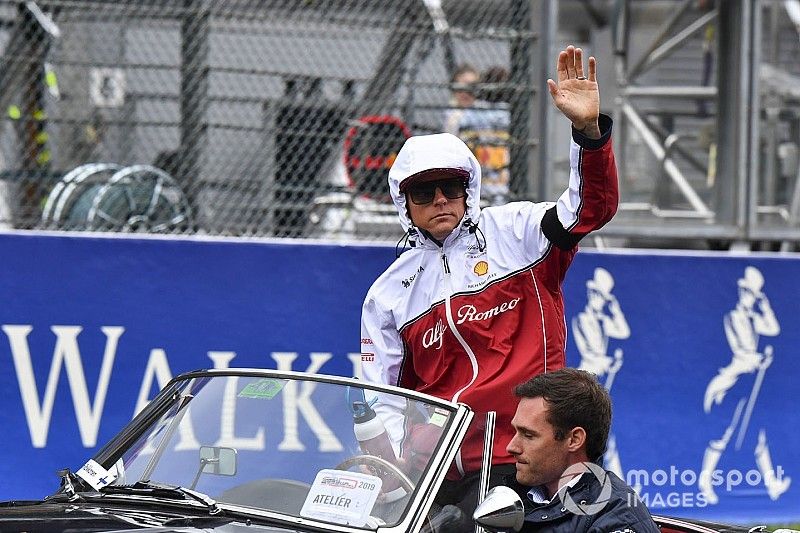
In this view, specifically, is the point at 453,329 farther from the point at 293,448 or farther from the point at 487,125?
the point at 487,125

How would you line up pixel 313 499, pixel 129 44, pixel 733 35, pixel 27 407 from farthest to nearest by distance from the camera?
pixel 733 35 → pixel 129 44 → pixel 27 407 → pixel 313 499

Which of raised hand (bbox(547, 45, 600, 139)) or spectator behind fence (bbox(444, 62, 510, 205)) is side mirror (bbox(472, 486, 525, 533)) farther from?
spectator behind fence (bbox(444, 62, 510, 205))

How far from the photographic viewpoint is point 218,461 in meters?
3.75

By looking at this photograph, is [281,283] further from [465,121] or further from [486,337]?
[486,337]

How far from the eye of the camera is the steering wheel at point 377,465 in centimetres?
357

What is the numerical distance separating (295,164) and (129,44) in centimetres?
115

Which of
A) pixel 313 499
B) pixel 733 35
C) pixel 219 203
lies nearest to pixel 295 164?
pixel 219 203

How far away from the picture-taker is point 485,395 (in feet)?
13.8

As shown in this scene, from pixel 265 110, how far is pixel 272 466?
4.63 metres

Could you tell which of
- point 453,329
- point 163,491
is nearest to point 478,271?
point 453,329

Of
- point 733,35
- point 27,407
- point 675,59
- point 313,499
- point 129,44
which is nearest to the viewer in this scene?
point 313,499

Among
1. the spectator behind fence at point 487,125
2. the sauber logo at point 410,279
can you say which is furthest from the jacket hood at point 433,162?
the spectator behind fence at point 487,125

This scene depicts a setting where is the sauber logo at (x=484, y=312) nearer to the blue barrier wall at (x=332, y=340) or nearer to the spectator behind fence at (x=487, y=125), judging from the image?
the blue barrier wall at (x=332, y=340)

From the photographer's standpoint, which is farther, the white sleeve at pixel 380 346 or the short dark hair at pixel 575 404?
the white sleeve at pixel 380 346
